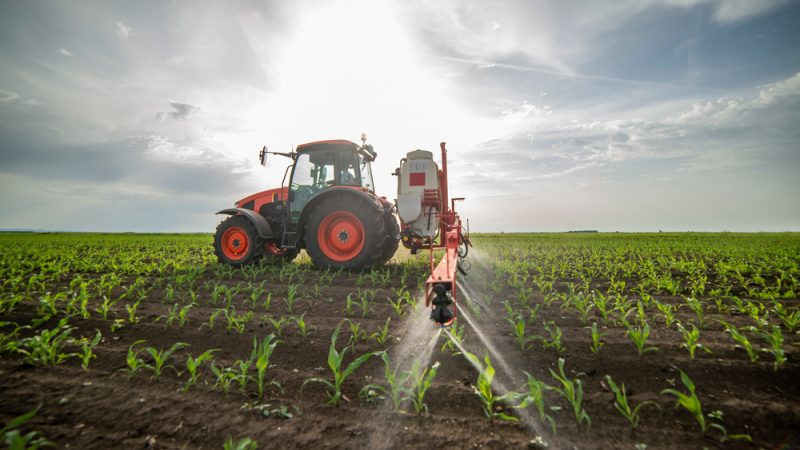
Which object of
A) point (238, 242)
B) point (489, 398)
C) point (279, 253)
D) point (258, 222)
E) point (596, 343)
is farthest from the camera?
point (279, 253)

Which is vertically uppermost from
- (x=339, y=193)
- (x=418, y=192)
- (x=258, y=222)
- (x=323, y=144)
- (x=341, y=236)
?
(x=323, y=144)

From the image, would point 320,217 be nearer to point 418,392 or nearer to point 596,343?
point 418,392

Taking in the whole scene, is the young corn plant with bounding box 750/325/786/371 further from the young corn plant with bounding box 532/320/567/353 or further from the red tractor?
the red tractor

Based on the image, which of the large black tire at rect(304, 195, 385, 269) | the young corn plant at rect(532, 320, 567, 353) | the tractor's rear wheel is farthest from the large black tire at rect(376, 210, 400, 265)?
the young corn plant at rect(532, 320, 567, 353)

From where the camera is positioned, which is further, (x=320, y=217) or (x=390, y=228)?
(x=390, y=228)

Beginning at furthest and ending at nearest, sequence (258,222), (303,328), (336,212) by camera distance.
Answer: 1. (258,222)
2. (336,212)
3. (303,328)

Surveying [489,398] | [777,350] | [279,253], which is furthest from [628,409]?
[279,253]

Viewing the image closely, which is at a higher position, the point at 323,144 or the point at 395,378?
the point at 323,144

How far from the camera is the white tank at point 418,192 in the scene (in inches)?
275

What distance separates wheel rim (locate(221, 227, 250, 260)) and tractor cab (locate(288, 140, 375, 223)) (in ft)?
3.85

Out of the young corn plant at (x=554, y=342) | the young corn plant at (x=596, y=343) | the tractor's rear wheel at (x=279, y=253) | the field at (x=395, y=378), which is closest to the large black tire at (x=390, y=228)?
the field at (x=395, y=378)

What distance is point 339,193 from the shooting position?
6426 millimetres

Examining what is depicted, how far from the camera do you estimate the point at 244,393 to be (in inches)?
90.3

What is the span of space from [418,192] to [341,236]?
2.00m
